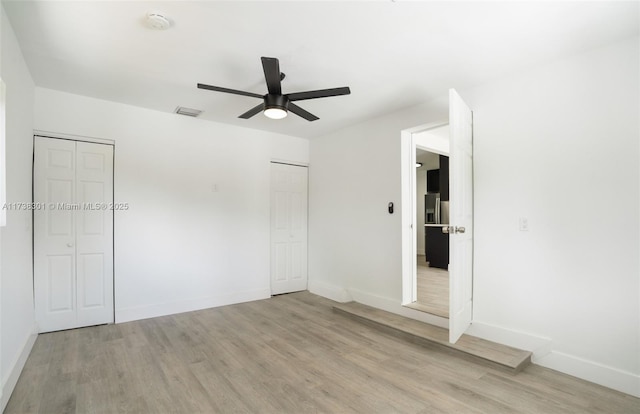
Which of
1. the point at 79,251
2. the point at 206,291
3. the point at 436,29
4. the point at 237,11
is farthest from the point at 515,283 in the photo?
the point at 79,251

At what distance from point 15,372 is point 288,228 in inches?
143

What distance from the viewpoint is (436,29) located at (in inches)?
93.0

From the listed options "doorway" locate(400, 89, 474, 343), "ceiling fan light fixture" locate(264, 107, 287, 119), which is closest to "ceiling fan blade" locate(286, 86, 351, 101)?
"ceiling fan light fixture" locate(264, 107, 287, 119)

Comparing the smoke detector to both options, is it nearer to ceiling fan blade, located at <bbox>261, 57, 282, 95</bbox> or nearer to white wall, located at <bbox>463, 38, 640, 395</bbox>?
ceiling fan blade, located at <bbox>261, 57, 282, 95</bbox>

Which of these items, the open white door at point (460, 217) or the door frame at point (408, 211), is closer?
the open white door at point (460, 217)

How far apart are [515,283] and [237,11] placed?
10.7 ft

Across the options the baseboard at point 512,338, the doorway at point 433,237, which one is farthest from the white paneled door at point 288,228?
the baseboard at point 512,338

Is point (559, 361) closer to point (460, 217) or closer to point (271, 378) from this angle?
point (460, 217)

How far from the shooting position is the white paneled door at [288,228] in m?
5.29

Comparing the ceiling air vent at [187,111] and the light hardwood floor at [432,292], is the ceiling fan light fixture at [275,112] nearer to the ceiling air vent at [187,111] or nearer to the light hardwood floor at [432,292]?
the ceiling air vent at [187,111]

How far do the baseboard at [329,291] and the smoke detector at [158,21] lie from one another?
3818mm

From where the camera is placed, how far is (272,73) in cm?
245

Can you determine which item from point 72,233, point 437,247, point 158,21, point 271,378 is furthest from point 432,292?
point 72,233

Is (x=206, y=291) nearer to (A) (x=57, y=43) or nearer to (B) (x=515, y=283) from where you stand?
(A) (x=57, y=43)
